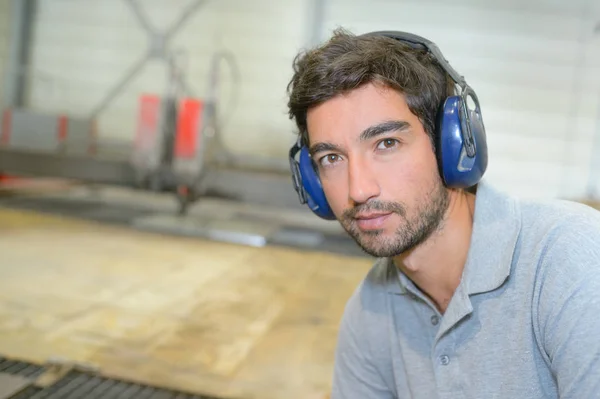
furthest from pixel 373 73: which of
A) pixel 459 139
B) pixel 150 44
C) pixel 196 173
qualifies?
pixel 150 44

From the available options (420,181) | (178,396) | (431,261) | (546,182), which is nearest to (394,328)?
(431,261)

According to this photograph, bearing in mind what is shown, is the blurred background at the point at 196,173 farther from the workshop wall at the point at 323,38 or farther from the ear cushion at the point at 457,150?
the ear cushion at the point at 457,150

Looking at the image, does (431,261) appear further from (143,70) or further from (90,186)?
(143,70)

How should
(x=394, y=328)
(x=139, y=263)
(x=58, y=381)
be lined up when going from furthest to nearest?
1. (x=139, y=263)
2. (x=58, y=381)
3. (x=394, y=328)

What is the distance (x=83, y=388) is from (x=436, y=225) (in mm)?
1476

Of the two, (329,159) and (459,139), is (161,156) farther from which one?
(459,139)

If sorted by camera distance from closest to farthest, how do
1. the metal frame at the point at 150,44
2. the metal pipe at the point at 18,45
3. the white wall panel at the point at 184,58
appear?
1. the white wall panel at the point at 184,58
2. the metal frame at the point at 150,44
3. the metal pipe at the point at 18,45

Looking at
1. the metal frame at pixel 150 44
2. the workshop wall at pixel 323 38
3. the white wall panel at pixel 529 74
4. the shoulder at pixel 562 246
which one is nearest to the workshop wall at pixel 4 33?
the workshop wall at pixel 323 38

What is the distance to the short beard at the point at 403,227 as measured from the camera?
1.15 metres

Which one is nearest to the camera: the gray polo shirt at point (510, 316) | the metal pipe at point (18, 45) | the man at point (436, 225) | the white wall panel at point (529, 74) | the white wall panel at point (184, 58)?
the gray polo shirt at point (510, 316)

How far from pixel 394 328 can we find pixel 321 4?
7156mm

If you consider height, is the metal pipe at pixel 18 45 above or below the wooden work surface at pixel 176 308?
above

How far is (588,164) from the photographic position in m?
7.44

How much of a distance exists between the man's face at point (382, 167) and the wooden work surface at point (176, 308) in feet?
4.02
